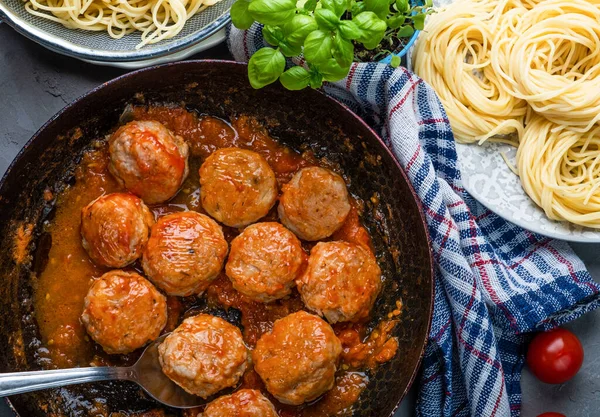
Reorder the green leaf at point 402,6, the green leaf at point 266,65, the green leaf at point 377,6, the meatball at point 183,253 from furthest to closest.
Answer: the meatball at point 183,253 < the green leaf at point 402,6 < the green leaf at point 266,65 < the green leaf at point 377,6

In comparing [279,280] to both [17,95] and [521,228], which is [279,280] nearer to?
[521,228]

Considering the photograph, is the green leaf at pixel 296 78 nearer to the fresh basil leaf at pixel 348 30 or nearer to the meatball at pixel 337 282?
the fresh basil leaf at pixel 348 30

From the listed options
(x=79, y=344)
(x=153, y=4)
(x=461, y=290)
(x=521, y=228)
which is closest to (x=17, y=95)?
(x=153, y=4)

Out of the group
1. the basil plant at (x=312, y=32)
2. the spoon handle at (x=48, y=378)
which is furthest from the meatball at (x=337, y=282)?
the spoon handle at (x=48, y=378)

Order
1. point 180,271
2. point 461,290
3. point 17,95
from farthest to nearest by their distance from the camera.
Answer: point 17,95 → point 461,290 → point 180,271

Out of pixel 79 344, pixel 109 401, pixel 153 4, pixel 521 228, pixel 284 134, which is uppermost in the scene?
pixel 153 4

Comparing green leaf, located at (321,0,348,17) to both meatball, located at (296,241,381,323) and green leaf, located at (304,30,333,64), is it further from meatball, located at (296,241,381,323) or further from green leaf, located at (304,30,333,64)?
meatball, located at (296,241,381,323)
